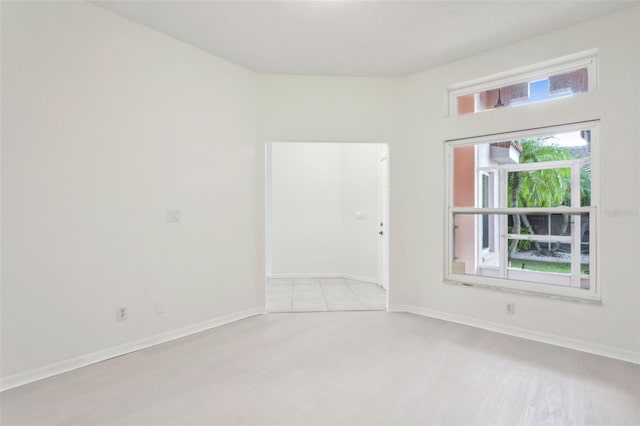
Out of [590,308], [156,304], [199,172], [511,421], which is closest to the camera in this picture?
[511,421]

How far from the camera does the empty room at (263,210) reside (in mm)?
2254

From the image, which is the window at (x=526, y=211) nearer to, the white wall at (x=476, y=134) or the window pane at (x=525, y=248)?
the window pane at (x=525, y=248)

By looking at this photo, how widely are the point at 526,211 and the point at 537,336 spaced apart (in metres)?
1.16

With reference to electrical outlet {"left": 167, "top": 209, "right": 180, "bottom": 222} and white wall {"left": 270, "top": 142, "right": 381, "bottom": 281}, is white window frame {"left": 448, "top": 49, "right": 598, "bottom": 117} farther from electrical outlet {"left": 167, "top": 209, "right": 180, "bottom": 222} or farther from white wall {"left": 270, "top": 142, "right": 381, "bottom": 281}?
electrical outlet {"left": 167, "top": 209, "right": 180, "bottom": 222}

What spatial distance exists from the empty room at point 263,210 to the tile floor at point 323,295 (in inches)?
4.3

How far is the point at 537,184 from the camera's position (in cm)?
329

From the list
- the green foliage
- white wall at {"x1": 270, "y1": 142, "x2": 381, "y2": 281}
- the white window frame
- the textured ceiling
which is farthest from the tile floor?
the textured ceiling

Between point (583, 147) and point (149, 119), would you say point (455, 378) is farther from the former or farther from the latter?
point (149, 119)

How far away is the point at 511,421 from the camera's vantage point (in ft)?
6.24

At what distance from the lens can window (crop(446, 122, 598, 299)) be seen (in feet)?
9.95

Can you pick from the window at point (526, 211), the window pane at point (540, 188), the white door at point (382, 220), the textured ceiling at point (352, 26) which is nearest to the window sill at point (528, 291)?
the window at point (526, 211)

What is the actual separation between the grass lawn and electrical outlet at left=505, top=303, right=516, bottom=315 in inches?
15.9

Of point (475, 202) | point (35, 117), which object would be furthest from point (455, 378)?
point (35, 117)

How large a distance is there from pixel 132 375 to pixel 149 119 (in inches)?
81.9
